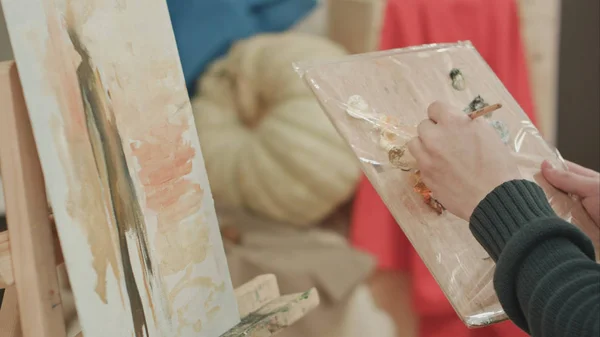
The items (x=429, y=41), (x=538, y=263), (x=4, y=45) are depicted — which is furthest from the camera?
(x=429, y=41)

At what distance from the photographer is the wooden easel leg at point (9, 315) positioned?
71 cm

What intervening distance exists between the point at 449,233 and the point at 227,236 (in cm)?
95

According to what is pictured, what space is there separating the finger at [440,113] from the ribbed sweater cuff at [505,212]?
123 mm

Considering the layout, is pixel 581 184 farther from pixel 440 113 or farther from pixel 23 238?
pixel 23 238

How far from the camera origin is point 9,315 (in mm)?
714

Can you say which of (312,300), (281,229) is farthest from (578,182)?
(281,229)

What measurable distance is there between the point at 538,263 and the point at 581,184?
0.87 feet

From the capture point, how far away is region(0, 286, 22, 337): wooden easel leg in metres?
0.71

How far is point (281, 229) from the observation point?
65.2 inches

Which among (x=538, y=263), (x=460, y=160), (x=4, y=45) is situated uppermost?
(x=4, y=45)

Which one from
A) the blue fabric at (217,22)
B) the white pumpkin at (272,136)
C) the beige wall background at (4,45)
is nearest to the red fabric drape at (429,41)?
the white pumpkin at (272,136)

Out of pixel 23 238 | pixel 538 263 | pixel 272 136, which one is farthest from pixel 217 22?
pixel 538 263

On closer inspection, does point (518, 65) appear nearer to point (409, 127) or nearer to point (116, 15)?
point (409, 127)

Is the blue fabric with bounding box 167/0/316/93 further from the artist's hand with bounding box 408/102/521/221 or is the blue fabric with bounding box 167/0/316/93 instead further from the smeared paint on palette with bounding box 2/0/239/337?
the artist's hand with bounding box 408/102/521/221
